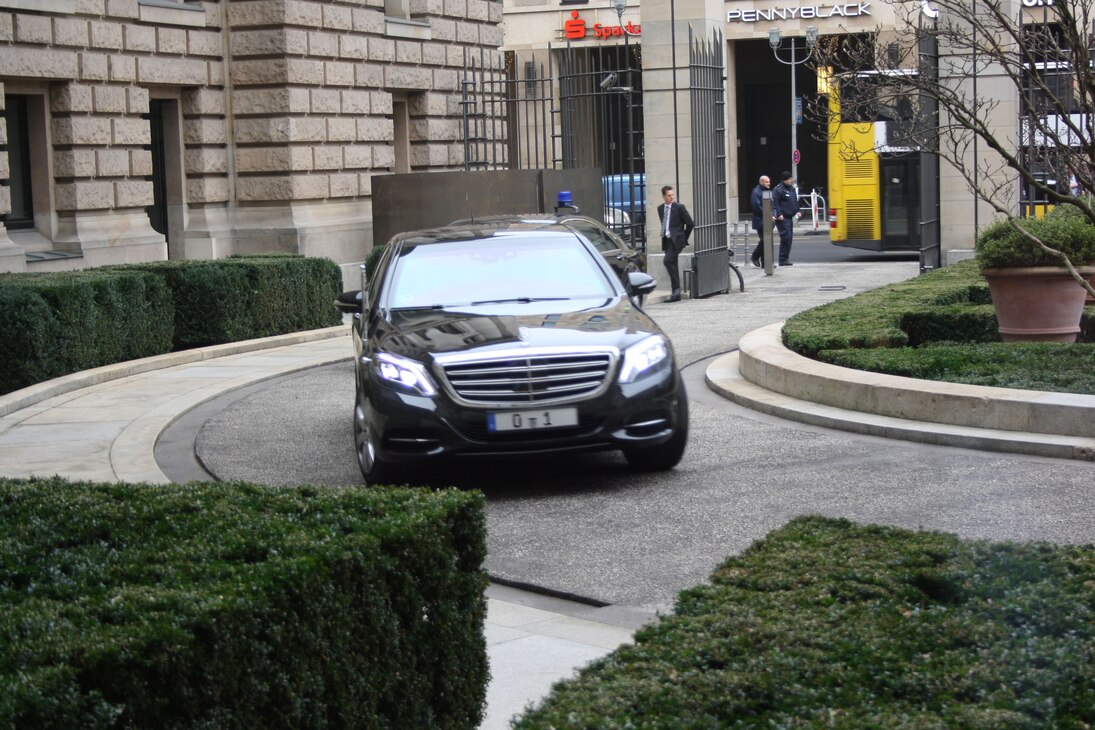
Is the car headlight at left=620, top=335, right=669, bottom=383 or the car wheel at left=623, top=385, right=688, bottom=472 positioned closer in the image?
the car headlight at left=620, top=335, right=669, bottom=383

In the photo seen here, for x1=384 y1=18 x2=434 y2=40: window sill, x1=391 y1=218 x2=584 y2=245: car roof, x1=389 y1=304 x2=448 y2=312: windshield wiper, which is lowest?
x1=389 y1=304 x2=448 y2=312: windshield wiper

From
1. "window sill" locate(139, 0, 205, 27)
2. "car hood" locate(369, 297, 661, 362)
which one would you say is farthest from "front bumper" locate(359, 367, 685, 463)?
"window sill" locate(139, 0, 205, 27)

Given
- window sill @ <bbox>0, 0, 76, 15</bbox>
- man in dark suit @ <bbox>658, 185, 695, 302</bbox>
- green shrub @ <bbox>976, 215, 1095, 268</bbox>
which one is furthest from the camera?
man in dark suit @ <bbox>658, 185, 695, 302</bbox>

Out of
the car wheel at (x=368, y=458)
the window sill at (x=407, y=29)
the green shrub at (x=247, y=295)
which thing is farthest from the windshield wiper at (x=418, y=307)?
the window sill at (x=407, y=29)

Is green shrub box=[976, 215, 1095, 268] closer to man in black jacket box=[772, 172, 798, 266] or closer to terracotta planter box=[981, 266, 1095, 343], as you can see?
terracotta planter box=[981, 266, 1095, 343]

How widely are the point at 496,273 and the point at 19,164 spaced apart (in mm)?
12409

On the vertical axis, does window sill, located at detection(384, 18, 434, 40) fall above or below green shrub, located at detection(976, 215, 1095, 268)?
above

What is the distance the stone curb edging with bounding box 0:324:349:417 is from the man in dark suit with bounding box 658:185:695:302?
521 cm

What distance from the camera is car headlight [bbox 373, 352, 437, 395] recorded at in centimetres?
874

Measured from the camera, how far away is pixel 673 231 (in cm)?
2223

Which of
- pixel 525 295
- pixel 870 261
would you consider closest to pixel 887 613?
pixel 525 295

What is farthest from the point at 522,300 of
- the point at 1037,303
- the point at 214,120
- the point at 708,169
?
the point at 214,120

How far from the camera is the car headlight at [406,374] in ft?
28.7

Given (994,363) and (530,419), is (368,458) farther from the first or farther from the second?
(994,363)
